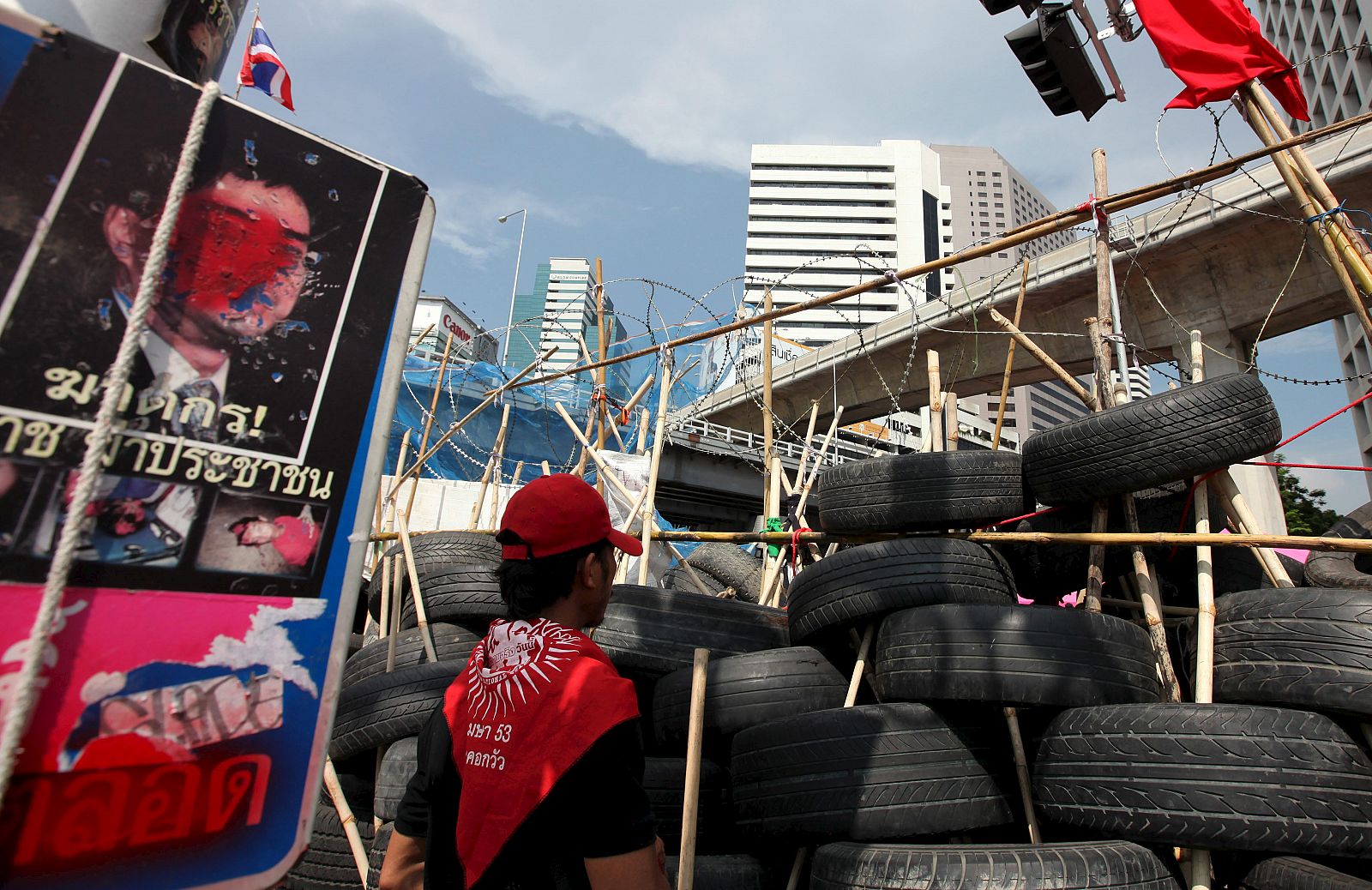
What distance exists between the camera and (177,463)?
3.27 ft

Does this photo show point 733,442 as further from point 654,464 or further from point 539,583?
point 539,583

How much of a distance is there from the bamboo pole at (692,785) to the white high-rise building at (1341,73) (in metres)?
49.6

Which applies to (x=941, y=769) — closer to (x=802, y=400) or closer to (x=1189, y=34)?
(x=1189, y=34)

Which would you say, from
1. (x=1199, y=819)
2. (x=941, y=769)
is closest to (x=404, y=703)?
(x=941, y=769)

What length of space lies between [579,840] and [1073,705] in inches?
100.0

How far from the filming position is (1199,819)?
8.58ft

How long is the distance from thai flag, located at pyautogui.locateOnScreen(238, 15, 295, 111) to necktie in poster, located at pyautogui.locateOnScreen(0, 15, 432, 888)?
7491mm

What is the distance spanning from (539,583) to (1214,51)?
4852mm

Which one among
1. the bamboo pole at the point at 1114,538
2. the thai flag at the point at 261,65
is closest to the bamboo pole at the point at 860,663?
the bamboo pole at the point at 1114,538

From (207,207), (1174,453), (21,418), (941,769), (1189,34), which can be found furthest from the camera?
(1189,34)

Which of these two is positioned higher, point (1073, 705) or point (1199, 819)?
point (1073, 705)

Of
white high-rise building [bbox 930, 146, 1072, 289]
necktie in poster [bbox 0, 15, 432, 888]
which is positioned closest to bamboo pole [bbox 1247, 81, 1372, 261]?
necktie in poster [bbox 0, 15, 432, 888]

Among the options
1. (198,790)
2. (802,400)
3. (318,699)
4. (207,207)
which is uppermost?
(802,400)

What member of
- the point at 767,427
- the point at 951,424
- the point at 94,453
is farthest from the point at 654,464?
the point at 94,453
